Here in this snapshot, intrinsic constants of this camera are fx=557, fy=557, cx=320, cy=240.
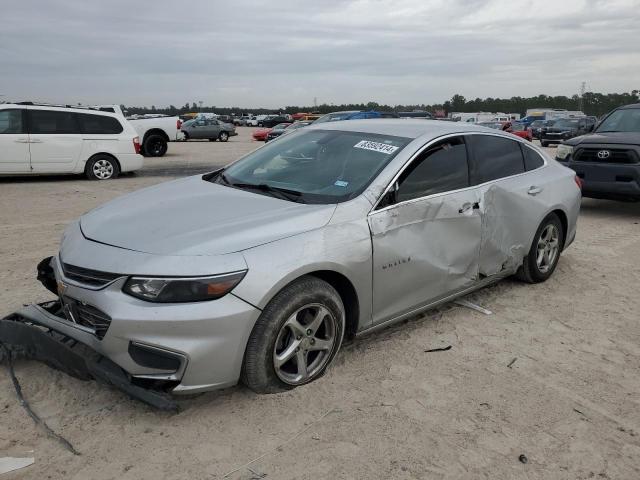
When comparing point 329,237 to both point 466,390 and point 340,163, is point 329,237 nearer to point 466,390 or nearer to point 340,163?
point 340,163

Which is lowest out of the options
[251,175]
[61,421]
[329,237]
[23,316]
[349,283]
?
[61,421]

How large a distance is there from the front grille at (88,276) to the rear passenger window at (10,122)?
9.68 metres

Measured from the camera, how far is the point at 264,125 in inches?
2264

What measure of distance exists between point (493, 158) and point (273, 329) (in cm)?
265

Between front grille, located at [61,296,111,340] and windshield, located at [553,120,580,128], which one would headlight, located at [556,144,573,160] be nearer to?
front grille, located at [61,296,111,340]

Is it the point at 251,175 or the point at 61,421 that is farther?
the point at 251,175

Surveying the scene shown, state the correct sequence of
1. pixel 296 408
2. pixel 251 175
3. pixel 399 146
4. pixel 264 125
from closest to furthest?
pixel 296 408 → pixel 399 146 → pixel 251 175 → pixel 264 125

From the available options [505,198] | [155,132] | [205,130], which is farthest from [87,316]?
[205,130]

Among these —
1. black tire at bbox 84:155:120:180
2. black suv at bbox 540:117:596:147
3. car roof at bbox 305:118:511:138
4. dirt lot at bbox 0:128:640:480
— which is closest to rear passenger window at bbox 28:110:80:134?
black tire at bbox 84:155:120:180

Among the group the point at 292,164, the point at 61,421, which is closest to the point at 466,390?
the point at 292,164

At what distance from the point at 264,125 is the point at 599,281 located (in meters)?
54.1

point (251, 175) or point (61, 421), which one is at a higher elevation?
point (251, 175)

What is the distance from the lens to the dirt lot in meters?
2.65

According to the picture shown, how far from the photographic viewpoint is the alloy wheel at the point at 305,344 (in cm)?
312
